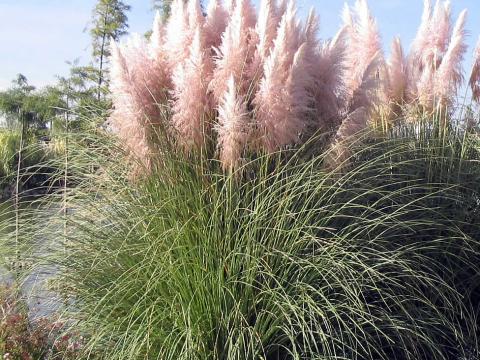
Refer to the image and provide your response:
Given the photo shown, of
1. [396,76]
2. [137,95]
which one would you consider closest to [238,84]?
[137,95]

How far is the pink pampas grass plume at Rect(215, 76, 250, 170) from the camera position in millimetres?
2801

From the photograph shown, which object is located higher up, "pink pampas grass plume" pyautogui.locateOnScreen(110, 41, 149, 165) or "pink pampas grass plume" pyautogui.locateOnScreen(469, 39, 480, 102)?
"pink pampas grass plume" pyautogui.locateOnScreen(469, 39, 480, 102)

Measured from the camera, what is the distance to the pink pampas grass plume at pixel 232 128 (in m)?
2.80

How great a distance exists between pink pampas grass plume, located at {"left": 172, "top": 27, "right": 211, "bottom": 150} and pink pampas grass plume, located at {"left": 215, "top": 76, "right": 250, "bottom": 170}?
16 cm

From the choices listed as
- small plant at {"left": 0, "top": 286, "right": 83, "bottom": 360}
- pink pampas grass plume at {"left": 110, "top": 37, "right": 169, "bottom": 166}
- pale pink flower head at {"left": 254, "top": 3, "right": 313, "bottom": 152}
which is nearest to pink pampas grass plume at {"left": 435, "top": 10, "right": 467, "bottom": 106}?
pale pink flower head at {"left": 254, "top": 3, "right": 313, "bottom": 152}

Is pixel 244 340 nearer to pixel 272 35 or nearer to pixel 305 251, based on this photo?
pixel 305 251

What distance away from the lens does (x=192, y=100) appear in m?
2.97

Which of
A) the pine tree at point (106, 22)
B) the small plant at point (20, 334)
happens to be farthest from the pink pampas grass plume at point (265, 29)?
the pine tree at point (106, 22)

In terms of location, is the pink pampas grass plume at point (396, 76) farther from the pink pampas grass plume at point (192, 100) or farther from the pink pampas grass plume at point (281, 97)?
the pink pampas grass plume at point (192, 100)

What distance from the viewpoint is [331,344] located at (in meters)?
2.56

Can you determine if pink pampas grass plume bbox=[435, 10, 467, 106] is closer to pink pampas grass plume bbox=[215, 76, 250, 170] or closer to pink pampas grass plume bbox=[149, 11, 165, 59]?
pink pampas grass plume bbox=[215, 76, 250, 170]

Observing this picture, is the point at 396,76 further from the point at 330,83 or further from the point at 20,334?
the point at 20,334

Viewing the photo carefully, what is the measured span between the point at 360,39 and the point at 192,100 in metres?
1.42

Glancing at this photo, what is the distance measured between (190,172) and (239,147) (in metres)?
0.28
